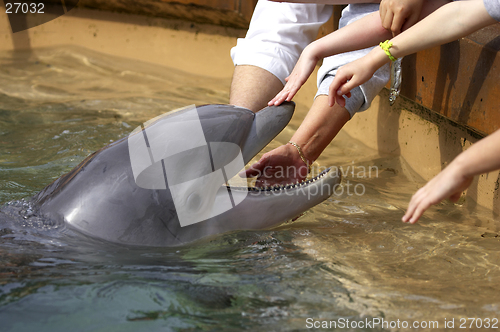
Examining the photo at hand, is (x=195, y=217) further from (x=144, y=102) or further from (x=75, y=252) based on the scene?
(x=144, y=102)

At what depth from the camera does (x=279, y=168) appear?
9.50ft

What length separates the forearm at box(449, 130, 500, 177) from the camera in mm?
1594

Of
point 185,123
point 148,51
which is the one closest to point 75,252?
point 185,123

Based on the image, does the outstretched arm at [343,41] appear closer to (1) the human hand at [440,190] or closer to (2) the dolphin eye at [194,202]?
(2) the dolphin eye at [194,202]

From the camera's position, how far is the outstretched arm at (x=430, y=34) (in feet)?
7.15

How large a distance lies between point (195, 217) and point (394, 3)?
1.57m

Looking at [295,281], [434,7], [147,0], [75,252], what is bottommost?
[295,281]

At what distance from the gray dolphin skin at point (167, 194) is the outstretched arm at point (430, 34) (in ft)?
1.44

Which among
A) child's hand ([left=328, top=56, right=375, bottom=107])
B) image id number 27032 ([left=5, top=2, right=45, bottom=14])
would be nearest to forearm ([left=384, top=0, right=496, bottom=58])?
child's hand ([left=328, top=56, right=375, bottom=107])

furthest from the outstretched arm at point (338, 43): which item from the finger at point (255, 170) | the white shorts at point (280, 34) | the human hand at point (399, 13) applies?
the white shorts at point (280, 34)

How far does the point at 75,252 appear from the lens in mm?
1987
